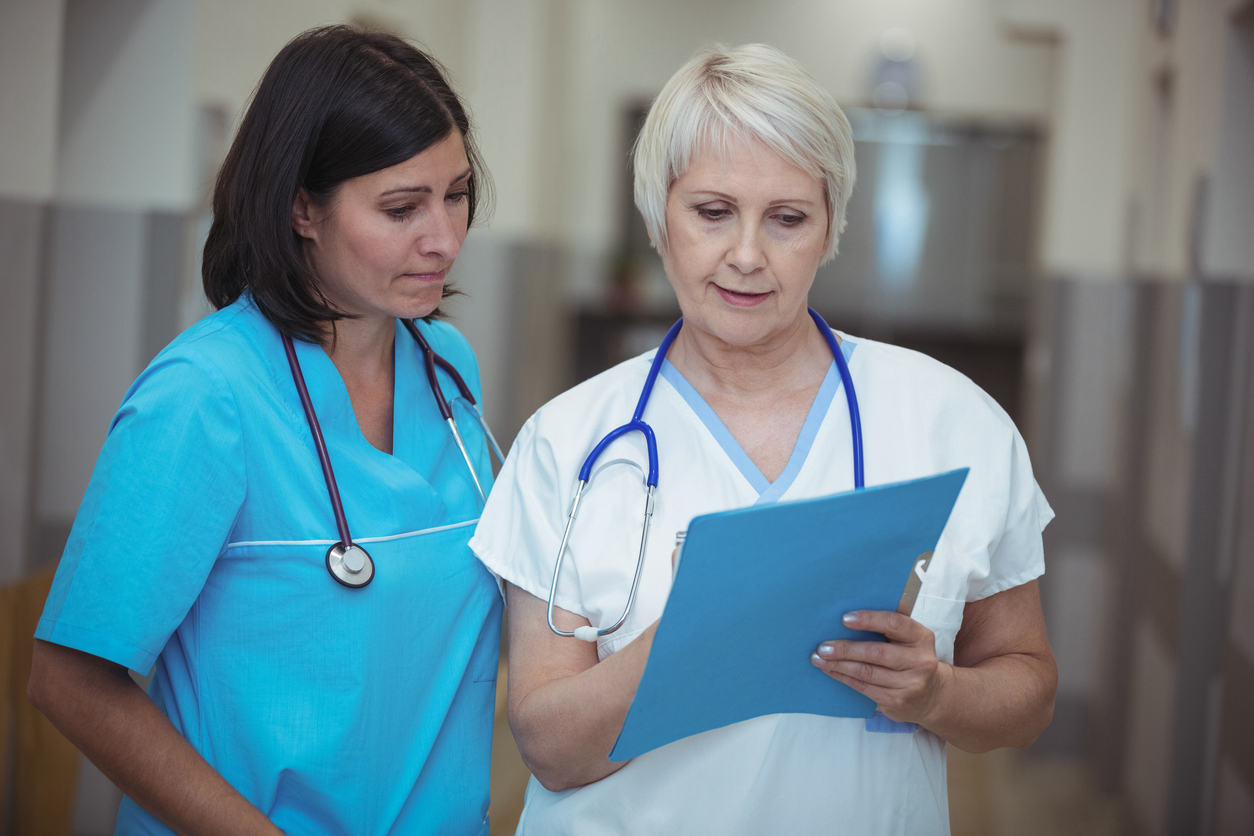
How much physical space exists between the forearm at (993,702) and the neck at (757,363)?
32 centimetres

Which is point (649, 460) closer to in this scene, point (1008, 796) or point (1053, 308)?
point (1008, 796)

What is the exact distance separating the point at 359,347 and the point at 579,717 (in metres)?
0.51

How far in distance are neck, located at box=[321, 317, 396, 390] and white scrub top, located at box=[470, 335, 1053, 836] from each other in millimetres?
251

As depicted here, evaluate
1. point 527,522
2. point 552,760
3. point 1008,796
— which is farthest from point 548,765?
point 1008,796

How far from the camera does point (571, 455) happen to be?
1016 mm

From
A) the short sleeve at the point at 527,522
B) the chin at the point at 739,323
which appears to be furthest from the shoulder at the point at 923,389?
the short sleeve at the point at 527,522

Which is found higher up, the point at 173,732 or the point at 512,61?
the point at 512,61

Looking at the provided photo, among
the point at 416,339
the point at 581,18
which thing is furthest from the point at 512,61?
the point at 416,339

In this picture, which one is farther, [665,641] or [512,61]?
[512,61]

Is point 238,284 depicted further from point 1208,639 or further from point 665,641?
point 1208,639

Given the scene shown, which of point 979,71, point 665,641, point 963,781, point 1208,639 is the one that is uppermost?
point 979,71

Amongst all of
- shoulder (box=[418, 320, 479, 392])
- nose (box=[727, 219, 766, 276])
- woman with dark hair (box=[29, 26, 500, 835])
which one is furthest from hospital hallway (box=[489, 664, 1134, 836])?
nose (box=[727, 219, 766, 276])

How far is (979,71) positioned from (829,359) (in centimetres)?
473

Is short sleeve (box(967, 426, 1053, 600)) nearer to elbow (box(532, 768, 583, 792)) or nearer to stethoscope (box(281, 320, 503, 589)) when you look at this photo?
elbow (box(532, 768, 583, 792))
